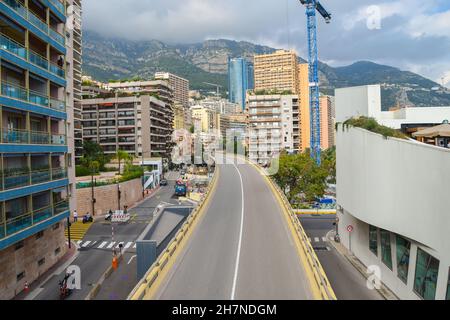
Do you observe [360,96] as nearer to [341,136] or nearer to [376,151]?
[341,136]

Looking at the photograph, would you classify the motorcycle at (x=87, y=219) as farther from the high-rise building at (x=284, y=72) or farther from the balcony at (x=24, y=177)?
the high-rise building at (x=284, y=72)

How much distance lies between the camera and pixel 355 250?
28.3m

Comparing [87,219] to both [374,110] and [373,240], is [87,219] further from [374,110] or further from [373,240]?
[374,110]

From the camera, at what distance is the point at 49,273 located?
81.1 feet

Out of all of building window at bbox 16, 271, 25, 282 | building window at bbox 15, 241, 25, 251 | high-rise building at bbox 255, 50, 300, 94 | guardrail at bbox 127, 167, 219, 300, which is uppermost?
high-rise building at bbox 255, 50, 300, 94

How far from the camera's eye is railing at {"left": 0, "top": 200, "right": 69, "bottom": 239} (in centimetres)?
1772

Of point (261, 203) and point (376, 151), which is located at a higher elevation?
point (376, 151)

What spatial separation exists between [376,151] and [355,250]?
35.3ft

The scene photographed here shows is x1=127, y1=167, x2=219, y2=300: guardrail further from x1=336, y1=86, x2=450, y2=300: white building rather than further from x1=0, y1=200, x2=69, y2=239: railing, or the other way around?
x1=336, y1=86, x2=450, y2=300: white building

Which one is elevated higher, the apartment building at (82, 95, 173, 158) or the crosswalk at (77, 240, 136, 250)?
A: the apartment building at (82, 95, 173, 158)

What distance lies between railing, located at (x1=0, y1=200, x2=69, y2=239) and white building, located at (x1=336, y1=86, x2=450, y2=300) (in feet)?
61.1

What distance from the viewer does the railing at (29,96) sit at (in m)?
18.4

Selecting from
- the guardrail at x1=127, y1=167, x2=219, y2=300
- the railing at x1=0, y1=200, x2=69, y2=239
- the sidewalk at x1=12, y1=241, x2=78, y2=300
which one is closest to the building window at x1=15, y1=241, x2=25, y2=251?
the railing at x1=0, y1=200, x2=69, y2=239
